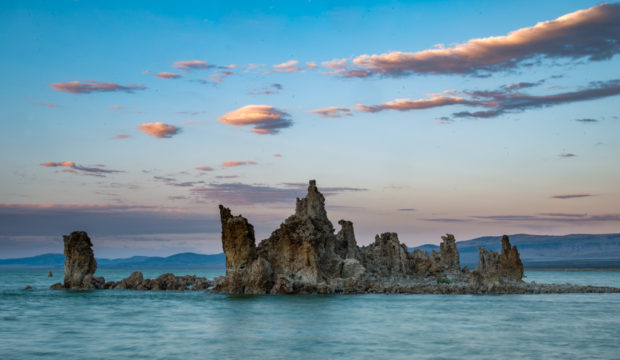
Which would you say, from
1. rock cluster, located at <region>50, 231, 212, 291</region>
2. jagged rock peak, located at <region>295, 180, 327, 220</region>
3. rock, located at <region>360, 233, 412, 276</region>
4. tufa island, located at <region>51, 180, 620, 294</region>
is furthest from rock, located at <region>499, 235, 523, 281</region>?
rock cluster, located at <region>50, 231, 212, 291</region>

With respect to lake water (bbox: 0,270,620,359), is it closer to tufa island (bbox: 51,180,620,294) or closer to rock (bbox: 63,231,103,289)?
tufa island (bbox: 51,180,620,294)

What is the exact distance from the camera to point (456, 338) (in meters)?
38.7

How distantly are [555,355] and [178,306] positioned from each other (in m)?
37.8

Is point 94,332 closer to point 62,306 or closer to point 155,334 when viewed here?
point 155,334

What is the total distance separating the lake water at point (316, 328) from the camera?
3412cm

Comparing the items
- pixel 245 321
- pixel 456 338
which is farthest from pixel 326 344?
pixel 245 321

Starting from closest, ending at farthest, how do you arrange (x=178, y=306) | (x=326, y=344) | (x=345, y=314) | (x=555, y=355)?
(x=555, y=355) → (x=326, y=344) → (x=345, y=314) → (x=178, y=306)

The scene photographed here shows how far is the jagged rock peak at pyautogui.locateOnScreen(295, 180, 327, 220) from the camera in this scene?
74856 mm

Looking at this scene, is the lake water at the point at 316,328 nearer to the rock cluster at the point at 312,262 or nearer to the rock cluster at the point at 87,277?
the rock cluster at the point at 312,262

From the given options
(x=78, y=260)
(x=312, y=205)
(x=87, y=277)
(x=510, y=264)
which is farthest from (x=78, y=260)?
(x=510, y=264)

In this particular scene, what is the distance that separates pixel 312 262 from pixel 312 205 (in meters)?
8.59

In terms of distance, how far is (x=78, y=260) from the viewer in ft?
275

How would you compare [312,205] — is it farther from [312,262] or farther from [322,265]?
[312,262]

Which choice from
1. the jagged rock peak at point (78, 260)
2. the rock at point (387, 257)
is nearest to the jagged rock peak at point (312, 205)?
the rock at point (387, 257)
